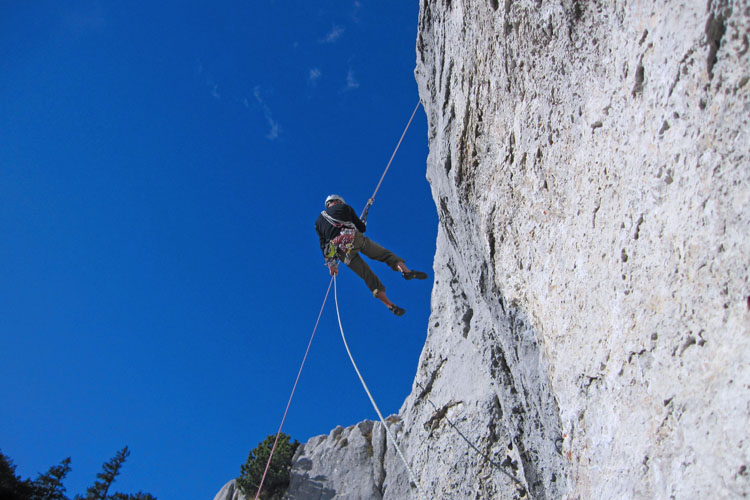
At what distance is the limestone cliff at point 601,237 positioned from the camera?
293 centimetres

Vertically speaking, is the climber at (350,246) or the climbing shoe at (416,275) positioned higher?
the climber at (350,246)

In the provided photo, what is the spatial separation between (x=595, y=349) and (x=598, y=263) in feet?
2.34

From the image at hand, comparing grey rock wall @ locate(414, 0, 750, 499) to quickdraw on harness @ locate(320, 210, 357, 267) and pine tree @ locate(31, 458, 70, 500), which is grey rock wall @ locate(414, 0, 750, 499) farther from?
pine tree @ locate(31, 458, 70, 500)

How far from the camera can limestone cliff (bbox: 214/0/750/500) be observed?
293 centimetres

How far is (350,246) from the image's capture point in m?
9.91

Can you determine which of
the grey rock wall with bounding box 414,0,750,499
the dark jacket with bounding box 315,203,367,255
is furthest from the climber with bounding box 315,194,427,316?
the grey rock wall with bounding box 414,0,750,499

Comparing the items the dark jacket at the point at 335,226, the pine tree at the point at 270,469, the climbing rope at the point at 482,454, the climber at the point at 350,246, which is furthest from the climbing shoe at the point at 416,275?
the pine tree at the point at 270,469

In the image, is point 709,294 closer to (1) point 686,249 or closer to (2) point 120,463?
(1) point 686,249

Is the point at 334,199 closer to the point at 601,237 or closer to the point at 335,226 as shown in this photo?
the point at 335,226

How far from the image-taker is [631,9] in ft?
12.5

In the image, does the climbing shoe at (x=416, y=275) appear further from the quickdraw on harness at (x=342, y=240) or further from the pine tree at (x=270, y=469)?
the pine tree at (x=270, y=469)

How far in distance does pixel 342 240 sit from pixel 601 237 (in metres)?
6.09

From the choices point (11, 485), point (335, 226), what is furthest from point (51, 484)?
point (335, 226)

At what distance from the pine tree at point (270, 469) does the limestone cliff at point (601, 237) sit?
7168mm
